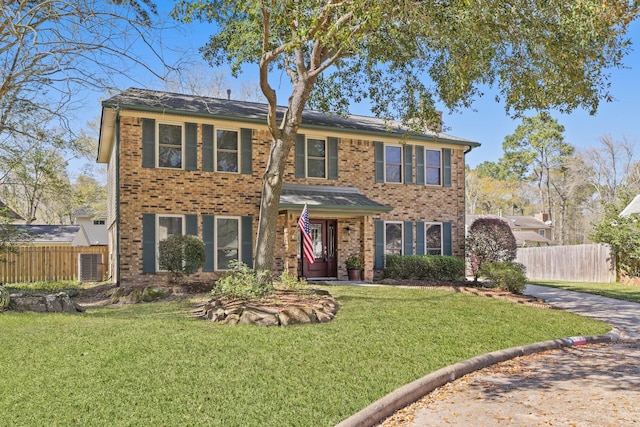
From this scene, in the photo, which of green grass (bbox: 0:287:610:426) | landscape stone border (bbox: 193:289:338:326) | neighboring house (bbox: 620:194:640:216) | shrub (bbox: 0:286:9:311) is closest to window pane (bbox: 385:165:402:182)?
green grass (bbox: 0:287:610:426)

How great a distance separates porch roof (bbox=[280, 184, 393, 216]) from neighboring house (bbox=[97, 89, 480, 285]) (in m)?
0.04

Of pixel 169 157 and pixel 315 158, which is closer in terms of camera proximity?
pixel 169 157

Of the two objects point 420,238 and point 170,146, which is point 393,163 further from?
point 170,146

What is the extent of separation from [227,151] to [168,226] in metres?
2.80

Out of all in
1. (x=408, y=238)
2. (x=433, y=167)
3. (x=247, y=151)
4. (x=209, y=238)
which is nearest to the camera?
(x=209, y=238)

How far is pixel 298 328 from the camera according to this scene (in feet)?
25.0

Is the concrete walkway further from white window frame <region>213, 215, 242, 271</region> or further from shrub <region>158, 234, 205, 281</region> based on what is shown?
white window frame <region>213, 215, 242, 271</region>

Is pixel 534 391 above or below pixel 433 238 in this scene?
below

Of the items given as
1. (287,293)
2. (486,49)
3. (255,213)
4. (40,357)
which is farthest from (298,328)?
(255,213)

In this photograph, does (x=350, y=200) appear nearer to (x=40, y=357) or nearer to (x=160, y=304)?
(x=160, y=304)

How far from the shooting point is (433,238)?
59.4ft

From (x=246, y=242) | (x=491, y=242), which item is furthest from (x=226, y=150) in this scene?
(x=491, y=242)

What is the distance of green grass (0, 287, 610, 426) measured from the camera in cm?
432

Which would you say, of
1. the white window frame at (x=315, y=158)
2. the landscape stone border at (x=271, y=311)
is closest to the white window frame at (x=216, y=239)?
the white window frame at (x=315, y=158)
